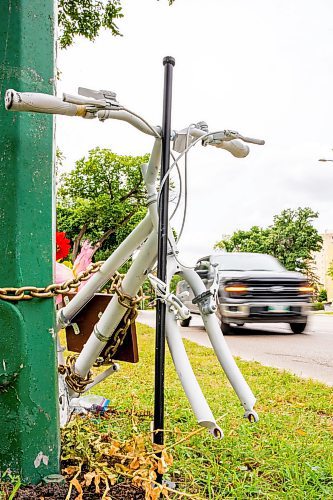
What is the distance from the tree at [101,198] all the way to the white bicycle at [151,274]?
70.9 ft

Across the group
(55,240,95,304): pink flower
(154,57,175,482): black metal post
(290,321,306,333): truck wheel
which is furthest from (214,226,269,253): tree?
(154,57,175,482): black metal post

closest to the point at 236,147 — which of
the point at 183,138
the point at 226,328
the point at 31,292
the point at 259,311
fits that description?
the point at 183,138

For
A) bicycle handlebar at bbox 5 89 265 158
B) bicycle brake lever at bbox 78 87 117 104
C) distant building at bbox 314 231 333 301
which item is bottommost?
distant building at bbox 314 231 333 301

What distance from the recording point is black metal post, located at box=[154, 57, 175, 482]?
1.67 m

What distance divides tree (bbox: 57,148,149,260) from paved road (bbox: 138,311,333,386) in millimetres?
14864

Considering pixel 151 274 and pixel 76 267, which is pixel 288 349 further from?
pixel 151 274

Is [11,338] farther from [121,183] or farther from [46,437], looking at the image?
[121,183]

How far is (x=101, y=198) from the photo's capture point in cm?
2417

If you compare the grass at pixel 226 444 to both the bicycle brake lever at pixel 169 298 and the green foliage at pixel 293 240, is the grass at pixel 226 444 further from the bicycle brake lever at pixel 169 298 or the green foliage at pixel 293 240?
the green foliage at pixel 293 240

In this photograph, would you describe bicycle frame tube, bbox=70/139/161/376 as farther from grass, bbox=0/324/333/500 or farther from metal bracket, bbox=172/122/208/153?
grass, bbox=0/324/333/500

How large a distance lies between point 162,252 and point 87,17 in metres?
5.97

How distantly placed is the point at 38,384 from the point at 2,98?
2.98ft

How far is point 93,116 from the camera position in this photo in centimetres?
154

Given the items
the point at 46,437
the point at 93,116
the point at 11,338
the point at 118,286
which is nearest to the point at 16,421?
the point at 46,437
